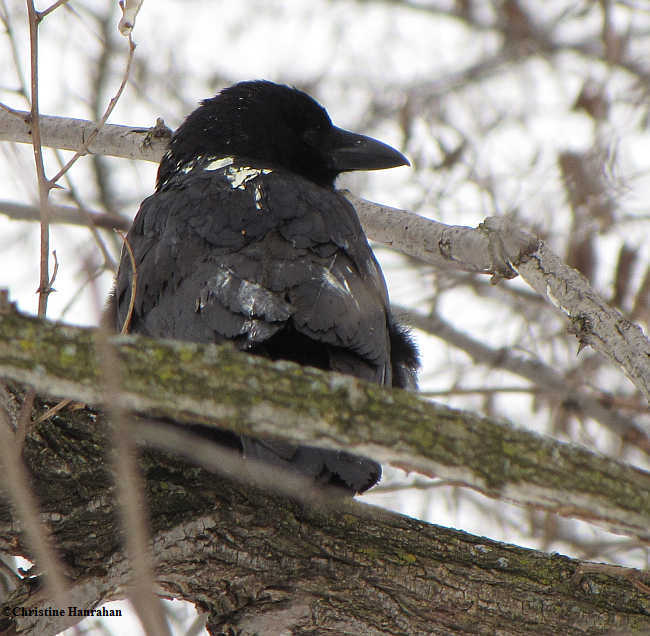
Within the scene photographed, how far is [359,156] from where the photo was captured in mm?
4574

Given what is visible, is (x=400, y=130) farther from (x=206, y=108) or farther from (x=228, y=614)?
(x=228, y=614)

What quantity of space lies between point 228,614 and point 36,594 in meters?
0.60

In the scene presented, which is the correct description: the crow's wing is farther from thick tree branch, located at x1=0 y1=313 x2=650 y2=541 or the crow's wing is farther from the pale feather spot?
thick tree branch, located at x1=0 y1=313 x2=650 y2=541

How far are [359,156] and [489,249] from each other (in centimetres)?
150

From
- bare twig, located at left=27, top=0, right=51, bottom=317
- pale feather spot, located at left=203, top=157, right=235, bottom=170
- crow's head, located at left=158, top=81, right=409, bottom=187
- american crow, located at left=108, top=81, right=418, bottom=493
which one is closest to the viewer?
bare twig, located at left=27, top=0, right=51, bottom=317

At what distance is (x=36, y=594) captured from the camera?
252 centimetres

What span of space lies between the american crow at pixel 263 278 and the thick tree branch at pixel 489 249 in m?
0.19

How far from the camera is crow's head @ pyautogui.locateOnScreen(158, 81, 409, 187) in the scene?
4520 millimetres

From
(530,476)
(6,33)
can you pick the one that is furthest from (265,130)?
(530,476)

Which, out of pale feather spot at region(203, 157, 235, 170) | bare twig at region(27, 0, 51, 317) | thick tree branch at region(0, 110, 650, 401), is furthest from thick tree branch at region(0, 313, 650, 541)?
pale feather spot at region(203, 157, 235, 170)

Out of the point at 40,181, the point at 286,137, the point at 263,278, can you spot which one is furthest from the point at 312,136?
the point at 40,181

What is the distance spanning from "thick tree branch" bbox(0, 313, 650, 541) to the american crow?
864 millimetres

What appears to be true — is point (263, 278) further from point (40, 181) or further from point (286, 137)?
point (286, 137)

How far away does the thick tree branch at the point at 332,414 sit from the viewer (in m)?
1.74
